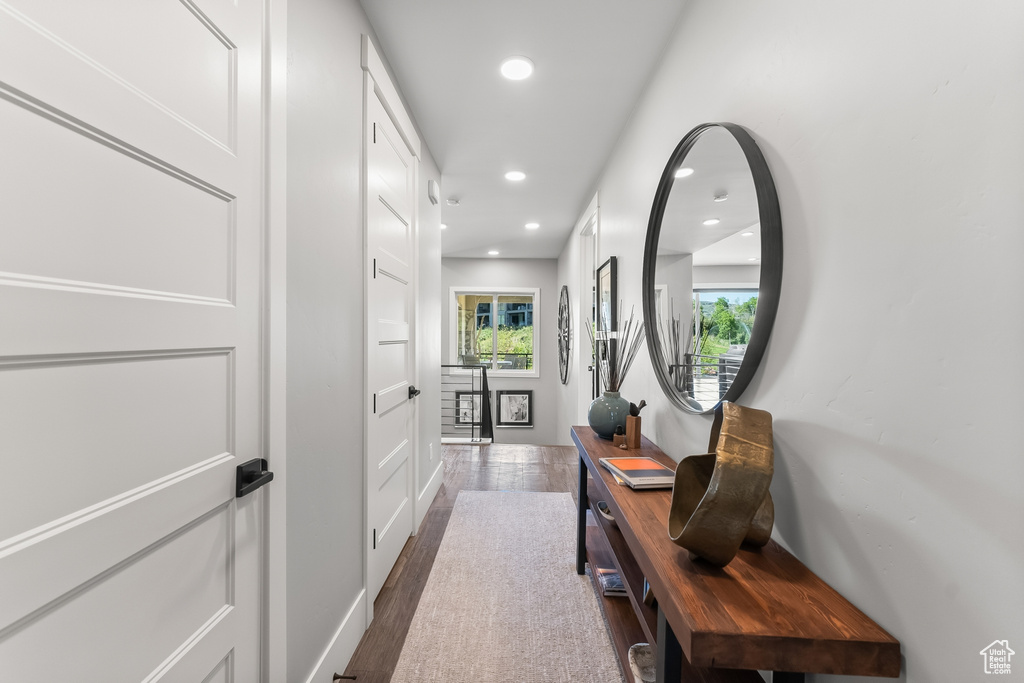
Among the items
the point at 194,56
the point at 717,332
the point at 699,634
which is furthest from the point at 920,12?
the point at 194,56

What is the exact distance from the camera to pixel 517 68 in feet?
6.89

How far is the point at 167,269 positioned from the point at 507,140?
2496 millimetres

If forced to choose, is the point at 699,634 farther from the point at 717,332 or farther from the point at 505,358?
the point at 505,358

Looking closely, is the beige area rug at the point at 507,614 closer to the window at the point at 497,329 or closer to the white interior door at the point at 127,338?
the white interior door at the point at 127,338

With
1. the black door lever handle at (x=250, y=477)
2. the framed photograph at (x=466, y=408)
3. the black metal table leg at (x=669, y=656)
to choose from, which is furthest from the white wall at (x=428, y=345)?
the framed photograph at (x=466, y=408)

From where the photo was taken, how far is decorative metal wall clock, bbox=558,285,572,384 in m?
5.48

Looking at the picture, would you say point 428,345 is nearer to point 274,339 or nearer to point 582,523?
point 582,523

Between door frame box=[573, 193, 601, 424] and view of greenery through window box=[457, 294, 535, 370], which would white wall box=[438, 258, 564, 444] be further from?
door frame box=[573, 193, 601, 424]

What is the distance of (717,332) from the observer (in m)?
1.35

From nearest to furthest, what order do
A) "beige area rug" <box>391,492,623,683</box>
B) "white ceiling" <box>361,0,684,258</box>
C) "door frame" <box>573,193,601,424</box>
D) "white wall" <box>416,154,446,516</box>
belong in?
1. "beige area rug" <box>391,492,623,683</box>
2. "white ceiling" <box>361,0,684,258</box>
3. "white wall" <box>416,154,446,516</box>
4. "door frame" <box>573,193,601,424</box>

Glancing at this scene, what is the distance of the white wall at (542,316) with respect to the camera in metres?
7.09

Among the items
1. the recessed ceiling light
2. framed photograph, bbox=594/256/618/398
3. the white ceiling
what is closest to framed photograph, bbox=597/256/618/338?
framed photograph, bbox=594/256/618/398

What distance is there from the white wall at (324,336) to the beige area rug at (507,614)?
1.08 feet

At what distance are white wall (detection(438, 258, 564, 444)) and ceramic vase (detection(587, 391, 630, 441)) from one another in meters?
4.96
